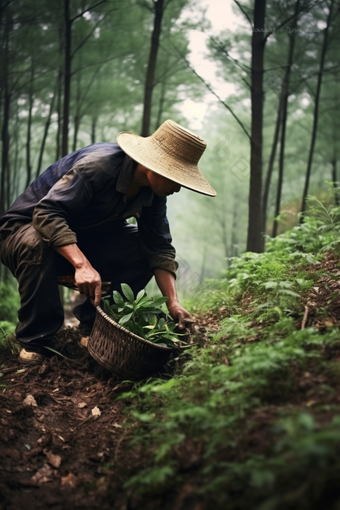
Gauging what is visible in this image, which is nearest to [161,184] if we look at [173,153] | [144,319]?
[173,153]

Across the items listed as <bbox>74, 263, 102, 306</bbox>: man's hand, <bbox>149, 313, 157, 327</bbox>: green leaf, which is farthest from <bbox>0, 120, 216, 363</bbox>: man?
<bbox>149, 313, 157, 327</bbox>: green leaf

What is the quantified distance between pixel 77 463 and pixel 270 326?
1229mm

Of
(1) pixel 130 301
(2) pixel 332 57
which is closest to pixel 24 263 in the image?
(1) pixel 130 301

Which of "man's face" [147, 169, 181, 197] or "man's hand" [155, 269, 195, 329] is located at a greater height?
"man's face" [147, 169, 181, 197]

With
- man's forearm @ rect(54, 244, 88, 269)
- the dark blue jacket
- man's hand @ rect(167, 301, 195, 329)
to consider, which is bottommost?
man's hand @ rect(167, 301, 195, 329)

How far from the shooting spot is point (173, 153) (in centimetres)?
292

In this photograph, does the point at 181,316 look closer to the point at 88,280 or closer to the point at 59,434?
the point at 88,280

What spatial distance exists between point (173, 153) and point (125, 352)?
1.36 metres

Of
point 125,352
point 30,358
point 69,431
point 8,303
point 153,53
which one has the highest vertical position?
point 153,53

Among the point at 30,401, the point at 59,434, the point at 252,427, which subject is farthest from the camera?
the point at 30,401

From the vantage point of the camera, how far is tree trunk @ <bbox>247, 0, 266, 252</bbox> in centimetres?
511

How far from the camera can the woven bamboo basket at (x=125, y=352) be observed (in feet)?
8.21

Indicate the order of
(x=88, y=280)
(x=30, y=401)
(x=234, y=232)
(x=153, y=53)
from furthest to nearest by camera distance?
(x=234, y=232) < (x=153, y=53) < (x=88, y=280) < (x=30, y=401)

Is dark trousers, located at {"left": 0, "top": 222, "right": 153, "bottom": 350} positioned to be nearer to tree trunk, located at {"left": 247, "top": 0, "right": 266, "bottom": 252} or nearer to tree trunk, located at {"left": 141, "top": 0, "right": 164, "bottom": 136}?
tree trunk, located at {"left": 247, "top": 0, "right": 266, "bottom": 252}
